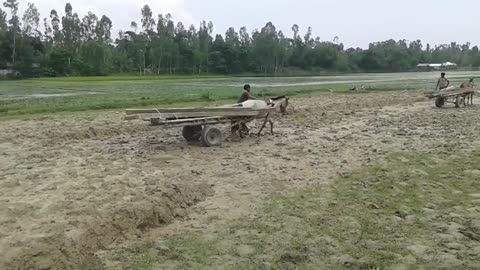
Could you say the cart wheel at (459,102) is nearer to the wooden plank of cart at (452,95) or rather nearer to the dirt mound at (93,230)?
the wooden plank of cart at (452,95)

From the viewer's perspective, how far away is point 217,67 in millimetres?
91625

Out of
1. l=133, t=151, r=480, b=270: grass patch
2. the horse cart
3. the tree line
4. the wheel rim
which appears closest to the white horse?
the horse cart

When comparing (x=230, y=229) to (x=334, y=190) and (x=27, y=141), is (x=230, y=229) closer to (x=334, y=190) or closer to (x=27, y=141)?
(x=334, y=190)

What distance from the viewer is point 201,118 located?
1219cm

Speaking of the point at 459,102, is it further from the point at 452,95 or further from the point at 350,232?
the point at 350,232

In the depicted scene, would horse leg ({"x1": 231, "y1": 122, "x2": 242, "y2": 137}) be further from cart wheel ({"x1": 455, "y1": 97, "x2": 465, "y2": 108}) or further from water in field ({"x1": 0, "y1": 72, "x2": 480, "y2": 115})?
cart wheel ({"x1": 455, "y1": 97, "x2": 465, "y2": 108})

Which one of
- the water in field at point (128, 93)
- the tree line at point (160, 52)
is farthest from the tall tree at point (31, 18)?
the water in field at point (128, 93)

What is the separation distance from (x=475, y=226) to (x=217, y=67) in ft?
284

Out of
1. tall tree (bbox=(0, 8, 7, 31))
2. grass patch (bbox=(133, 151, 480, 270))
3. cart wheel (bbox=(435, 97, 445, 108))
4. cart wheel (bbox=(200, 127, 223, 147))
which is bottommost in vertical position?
grass patch (bbox=(133, 151, 480, 270))

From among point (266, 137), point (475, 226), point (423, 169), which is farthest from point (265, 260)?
point (266, 137)

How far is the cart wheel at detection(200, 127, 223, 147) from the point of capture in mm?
12258

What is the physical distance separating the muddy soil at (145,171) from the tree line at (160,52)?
61.8m

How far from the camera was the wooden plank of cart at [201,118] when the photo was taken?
441 inches

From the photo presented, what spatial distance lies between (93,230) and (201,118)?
6.36m
